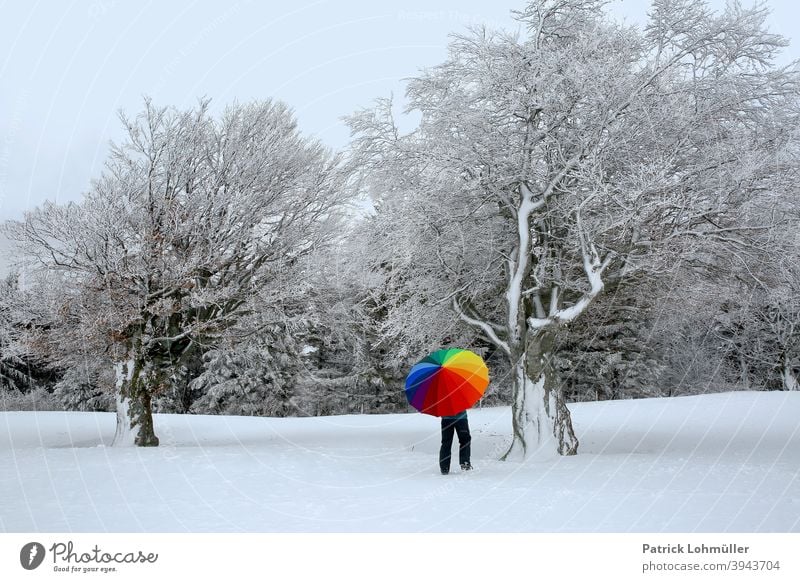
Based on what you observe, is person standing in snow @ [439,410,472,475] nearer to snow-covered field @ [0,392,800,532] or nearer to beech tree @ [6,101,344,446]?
snow-covered field @ [0,392,800,532]

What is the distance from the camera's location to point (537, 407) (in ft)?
37.3

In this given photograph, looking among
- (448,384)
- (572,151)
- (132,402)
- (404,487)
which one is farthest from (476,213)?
(132,402)

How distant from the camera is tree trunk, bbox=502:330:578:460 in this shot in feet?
36.9

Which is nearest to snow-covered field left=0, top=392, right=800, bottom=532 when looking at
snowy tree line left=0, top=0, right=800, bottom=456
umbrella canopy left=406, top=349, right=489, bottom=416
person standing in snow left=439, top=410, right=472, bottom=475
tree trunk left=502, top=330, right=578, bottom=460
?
person standing in snow left=439, top=410, right=472, bottom=475

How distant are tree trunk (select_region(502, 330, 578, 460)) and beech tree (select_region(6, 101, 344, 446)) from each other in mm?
6203

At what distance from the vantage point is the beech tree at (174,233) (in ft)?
42.5

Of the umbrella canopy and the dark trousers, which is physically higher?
the umbrella canopy

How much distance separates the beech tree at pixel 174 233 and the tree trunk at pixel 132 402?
0.07 feet

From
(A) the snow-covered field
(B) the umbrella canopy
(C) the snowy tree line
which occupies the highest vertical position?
(C) the snowy tree line

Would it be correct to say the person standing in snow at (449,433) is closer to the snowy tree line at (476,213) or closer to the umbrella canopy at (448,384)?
the umbrella canopy at (448,384)

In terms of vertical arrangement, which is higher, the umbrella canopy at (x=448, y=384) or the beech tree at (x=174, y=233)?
the beech tree at (x=174, y=233)
